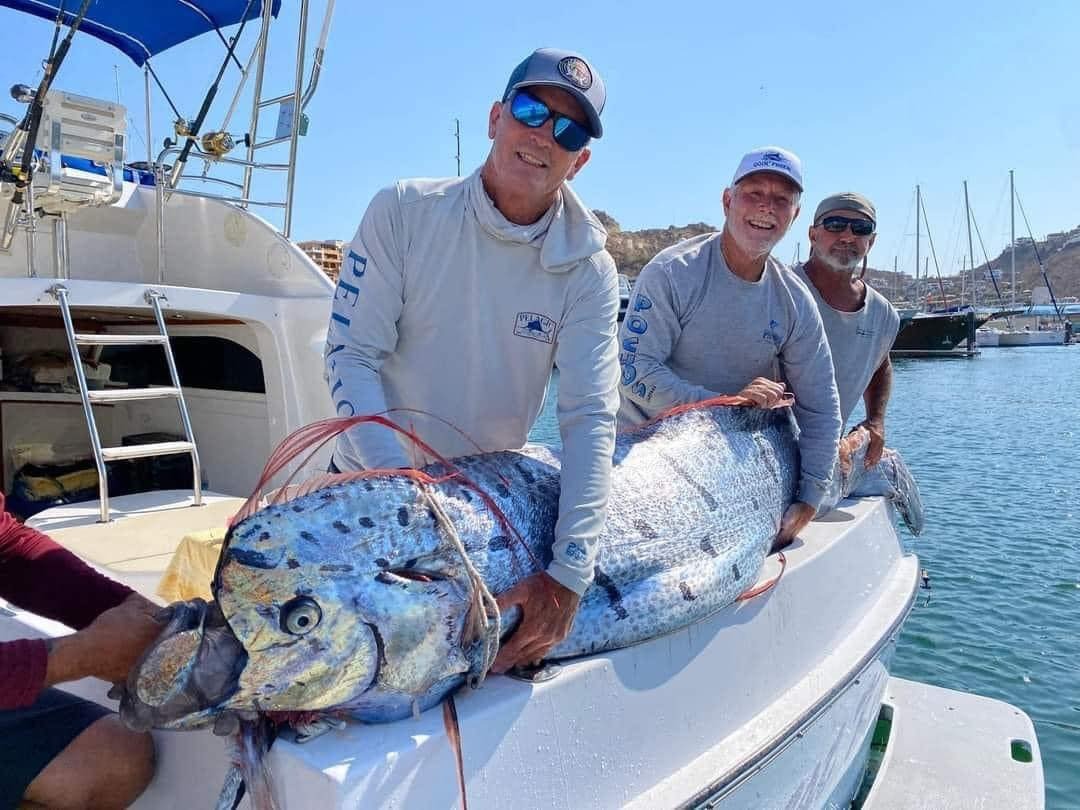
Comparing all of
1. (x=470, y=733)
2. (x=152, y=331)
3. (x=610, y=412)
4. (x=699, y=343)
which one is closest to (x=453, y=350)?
(x=610, y=412)

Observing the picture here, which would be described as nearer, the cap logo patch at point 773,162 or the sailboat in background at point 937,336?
the cap logo patch at point 773,162

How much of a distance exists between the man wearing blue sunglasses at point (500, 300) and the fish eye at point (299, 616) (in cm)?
55

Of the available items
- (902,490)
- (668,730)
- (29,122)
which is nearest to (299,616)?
(668,730)

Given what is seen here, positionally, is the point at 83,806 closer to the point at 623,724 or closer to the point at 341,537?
the point at 341,537

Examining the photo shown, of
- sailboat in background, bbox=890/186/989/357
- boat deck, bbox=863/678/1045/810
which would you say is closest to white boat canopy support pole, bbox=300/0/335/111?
boat deck, bbox=863/678/1045/810

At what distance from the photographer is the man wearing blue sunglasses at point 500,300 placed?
2.05m

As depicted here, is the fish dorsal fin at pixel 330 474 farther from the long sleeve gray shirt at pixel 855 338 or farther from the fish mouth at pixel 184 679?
the long sleeve gray shirt at pixel 855 338

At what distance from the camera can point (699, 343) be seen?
10.7 feet

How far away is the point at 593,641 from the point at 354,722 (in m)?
0.65

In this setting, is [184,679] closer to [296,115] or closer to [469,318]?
[469,318]

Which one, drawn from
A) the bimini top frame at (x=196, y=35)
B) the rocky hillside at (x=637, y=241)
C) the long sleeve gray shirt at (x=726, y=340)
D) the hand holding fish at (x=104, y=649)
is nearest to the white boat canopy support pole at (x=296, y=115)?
the bimini top frame at (x=196, y=35)

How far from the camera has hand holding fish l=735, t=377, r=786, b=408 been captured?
3.01 metres

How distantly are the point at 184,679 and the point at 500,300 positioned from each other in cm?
120

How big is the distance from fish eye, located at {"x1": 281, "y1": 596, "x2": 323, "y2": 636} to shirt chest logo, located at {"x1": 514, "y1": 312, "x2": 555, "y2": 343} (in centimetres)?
101
